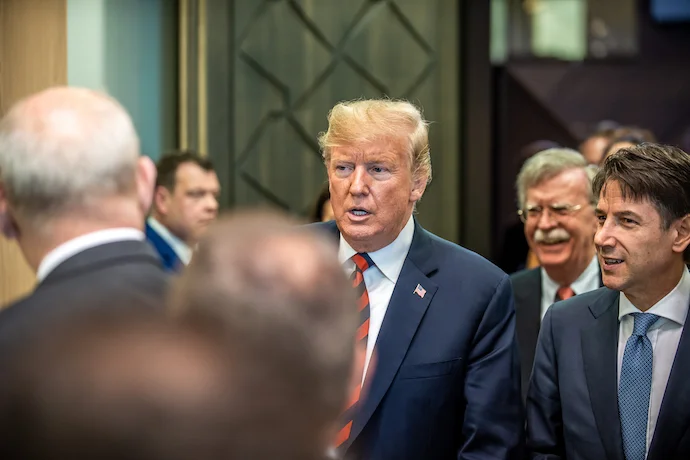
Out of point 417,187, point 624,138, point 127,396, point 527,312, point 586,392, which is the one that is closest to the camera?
point 127,396

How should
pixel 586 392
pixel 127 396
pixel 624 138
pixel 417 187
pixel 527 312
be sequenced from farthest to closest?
pixel 624 138, pixel 527 312, pixel 417 187, pixel 586 392, pixel 127 396

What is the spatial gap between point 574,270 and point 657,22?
370cm

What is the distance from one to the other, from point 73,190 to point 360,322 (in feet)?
3.73

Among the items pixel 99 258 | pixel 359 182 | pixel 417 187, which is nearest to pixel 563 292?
pixel 417 187

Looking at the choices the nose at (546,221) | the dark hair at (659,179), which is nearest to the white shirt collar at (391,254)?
the dark hair at (659,179)

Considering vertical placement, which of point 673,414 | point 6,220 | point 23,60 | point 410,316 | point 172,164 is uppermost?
point 23,60

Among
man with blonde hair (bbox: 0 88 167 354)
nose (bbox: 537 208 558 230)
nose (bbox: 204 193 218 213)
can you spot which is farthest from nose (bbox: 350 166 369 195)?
nose (bbox: 204 193 218 213)

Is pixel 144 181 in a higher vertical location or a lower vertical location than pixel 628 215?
higher

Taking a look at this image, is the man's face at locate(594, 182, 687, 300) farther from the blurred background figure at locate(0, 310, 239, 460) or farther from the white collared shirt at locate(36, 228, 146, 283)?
the blurred background figure at locate(0, 310, 239, 460)

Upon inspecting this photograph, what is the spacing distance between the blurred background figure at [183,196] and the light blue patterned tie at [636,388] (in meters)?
2.61

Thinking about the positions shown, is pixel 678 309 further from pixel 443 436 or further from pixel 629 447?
pixel 443 436

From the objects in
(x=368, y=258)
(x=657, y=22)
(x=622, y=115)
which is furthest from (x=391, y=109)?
(x=657, y=22)

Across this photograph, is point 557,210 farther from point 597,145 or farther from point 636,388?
point 597,145

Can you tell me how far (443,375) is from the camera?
2473 mm
